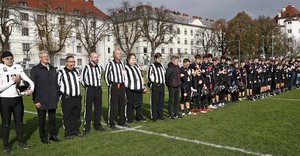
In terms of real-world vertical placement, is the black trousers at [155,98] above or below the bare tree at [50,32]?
below

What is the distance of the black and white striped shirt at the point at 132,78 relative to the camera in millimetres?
8953

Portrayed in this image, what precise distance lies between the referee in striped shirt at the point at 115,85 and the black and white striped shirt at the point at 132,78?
399 mm

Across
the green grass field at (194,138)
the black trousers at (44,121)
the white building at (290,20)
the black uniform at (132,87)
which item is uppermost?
the white building at (290,20)

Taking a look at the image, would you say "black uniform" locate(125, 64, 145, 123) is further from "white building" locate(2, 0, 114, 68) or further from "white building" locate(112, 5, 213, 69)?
"white building" locate(112, 5, 213, 69)

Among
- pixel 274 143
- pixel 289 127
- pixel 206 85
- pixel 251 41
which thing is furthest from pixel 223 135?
pixel 251 41

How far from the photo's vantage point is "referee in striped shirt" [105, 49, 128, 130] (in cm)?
830

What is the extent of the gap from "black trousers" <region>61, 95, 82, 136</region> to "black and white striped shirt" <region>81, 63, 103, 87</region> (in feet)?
1.48

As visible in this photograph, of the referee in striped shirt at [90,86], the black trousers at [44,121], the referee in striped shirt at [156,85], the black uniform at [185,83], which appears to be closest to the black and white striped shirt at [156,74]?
the referee in striped shirt at [156,85]

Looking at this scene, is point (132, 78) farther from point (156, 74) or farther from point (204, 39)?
point (204, 39)

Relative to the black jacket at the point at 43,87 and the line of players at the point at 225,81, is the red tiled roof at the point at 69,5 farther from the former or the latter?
the black jacket at the point at 43,87

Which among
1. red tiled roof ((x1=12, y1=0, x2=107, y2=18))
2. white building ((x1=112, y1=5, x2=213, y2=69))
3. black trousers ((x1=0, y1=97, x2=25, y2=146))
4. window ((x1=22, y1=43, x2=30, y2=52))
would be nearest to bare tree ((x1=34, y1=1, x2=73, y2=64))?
window ((x1=22, y1=43, x2=30, y2=52))

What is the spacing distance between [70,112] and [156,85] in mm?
2888

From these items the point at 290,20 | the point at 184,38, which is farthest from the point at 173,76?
the point at 290,20

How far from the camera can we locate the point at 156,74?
9352 millimetres
